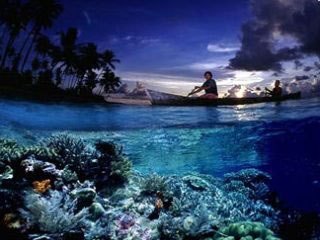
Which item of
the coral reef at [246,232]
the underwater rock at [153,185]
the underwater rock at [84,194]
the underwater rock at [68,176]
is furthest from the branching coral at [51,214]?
the coral reef at [246,232]

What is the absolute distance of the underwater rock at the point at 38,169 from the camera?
9.44 m

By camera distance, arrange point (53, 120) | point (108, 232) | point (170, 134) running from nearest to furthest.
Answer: point (108, 232), point (53, 120), point (170, 134)

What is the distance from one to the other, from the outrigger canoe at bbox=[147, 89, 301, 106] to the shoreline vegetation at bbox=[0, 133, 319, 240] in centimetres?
167

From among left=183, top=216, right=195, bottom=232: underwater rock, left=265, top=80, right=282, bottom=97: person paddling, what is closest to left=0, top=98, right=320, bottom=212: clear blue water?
left=265, top=80, right=282, bottom=97: person paddling

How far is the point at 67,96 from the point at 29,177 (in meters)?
2.67

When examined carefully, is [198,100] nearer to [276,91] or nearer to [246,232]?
[276,91]

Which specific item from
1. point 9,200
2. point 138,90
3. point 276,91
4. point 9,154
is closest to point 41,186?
point 9,200

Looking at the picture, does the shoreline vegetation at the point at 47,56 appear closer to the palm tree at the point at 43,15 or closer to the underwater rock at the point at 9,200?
the palm tree at the point at 43,15

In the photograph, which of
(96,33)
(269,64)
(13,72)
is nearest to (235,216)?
(269,64)

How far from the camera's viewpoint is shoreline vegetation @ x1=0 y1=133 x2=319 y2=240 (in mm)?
8391

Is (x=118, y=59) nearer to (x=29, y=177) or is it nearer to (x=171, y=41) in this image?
(x=171, y=41)

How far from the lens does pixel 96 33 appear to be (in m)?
11.1

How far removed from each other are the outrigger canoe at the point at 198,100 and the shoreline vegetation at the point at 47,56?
3.81 feet

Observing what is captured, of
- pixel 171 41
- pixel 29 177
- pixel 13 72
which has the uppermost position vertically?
pixel 171 41
